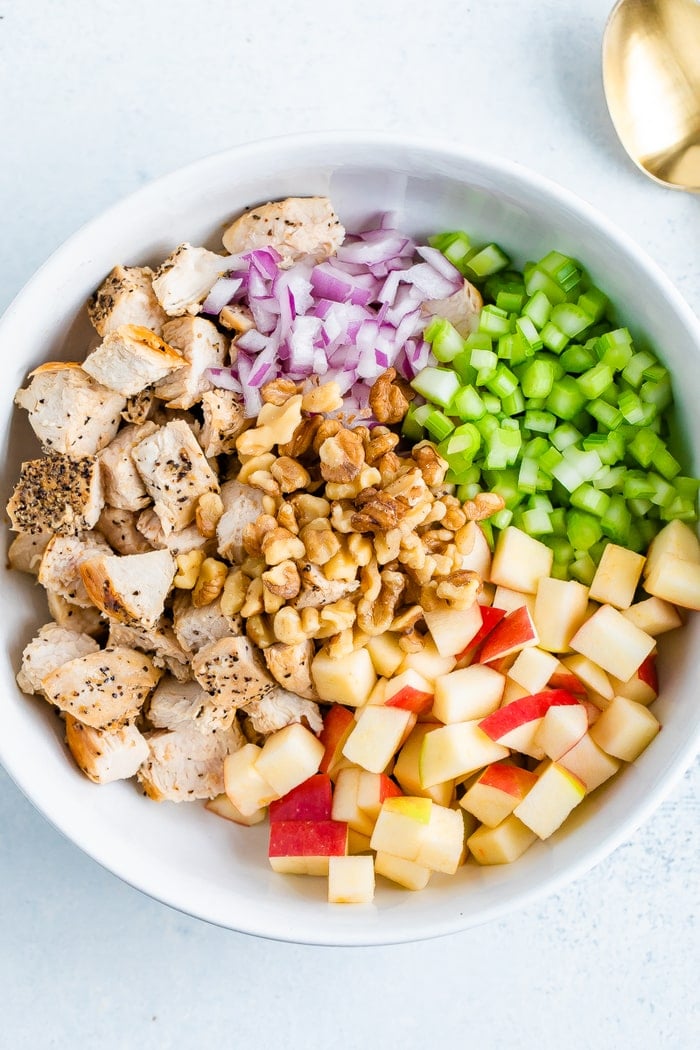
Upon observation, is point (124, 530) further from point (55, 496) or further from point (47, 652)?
point (47, 652)

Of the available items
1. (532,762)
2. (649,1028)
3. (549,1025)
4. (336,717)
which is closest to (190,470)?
(336,717)

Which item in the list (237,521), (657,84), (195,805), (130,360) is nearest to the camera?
(130,360)

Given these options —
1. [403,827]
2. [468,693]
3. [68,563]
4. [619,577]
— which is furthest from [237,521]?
[619,577]

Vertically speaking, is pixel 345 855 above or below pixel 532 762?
below

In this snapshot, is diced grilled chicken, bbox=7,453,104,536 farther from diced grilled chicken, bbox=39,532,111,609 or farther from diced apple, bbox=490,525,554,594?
diced apple, bbox=490,525,554,594

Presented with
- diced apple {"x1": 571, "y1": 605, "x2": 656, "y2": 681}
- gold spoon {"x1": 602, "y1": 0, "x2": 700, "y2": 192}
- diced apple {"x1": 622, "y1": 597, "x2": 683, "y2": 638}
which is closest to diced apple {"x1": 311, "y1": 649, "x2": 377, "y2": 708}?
diced apple {"x1": 571, "y1": 605, "x2": 656, "y2": 681}

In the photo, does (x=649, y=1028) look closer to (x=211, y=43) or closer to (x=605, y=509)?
(x=605, y=509)

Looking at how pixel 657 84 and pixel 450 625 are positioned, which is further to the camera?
pixel 657 84
